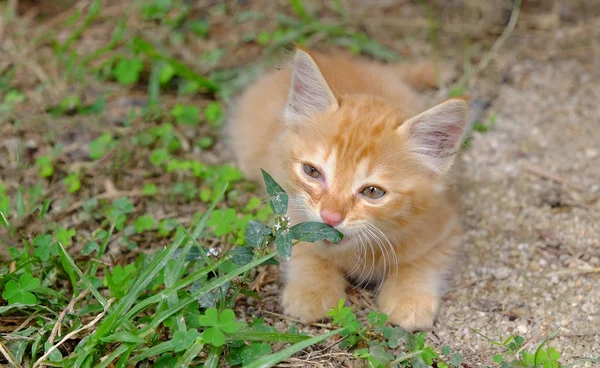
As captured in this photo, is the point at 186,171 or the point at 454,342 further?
the point at 186,171

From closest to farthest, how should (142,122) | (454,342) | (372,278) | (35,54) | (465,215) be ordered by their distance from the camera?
1. (454,342)
2. (372,278)
3. (465,215)
4. (142,122)
5. (35,54)

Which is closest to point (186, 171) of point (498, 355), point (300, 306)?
point (300, 306)

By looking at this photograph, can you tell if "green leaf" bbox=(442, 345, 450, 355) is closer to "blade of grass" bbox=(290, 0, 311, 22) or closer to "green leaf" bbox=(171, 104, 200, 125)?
"green leaf" bbox=(171, 104, 200, 125)

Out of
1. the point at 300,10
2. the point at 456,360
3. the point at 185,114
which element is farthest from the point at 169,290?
the point at 300,10

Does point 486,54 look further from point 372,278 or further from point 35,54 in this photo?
point 35,54

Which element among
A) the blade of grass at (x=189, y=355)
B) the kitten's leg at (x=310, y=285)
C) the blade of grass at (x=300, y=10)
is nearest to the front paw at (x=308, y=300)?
the kitten's leg at (x=310, y=285)
